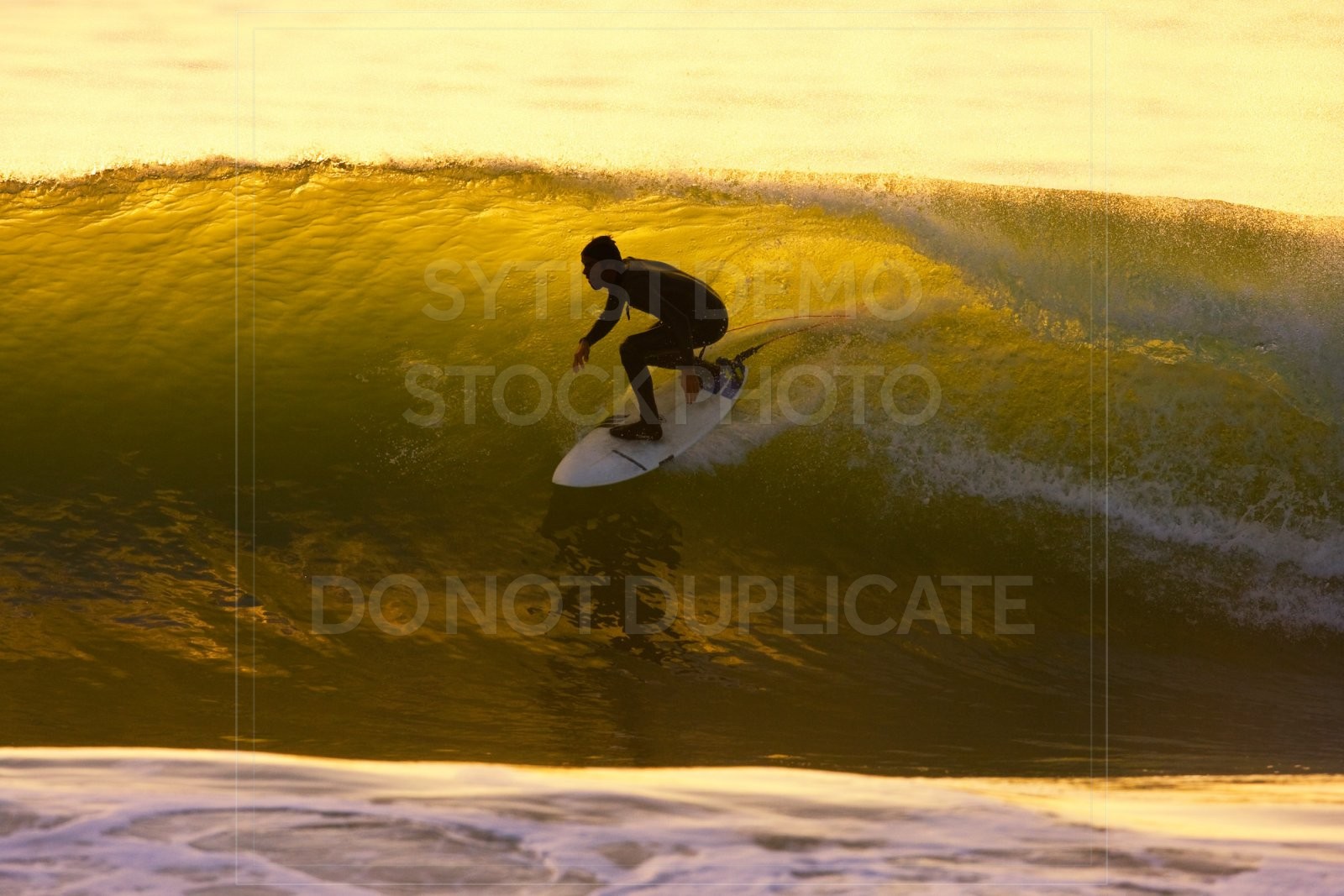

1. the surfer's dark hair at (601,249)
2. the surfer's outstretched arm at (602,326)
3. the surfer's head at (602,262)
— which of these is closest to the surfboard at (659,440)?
the surfer's outstretched arm at (602,326)

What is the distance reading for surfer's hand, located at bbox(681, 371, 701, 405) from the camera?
19.5 feet

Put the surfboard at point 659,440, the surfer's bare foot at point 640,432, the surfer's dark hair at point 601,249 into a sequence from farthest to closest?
the surfer's bare foot at point 640,432 → the surfboard at point 659,440 → the surfer's dark hair at point 601,249

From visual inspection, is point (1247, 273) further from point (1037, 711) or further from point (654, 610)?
point (654, 610)

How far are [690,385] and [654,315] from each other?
435 mm

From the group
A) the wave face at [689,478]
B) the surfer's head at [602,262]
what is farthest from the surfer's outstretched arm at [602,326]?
the wave face at [689,478]

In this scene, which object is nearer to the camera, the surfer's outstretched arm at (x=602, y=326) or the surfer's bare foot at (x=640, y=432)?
the surfer's outstretched arm at (x=602, y=326)

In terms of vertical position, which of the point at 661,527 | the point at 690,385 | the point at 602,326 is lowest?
the point at 661,527

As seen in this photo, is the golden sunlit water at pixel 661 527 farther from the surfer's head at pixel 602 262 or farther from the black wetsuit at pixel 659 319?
the surfer's head at pixel 602 262

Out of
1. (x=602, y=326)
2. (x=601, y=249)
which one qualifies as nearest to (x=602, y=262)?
(x=601, y=249)

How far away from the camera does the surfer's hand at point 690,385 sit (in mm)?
5945

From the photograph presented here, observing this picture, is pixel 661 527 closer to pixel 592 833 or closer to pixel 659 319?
pixel 659 319

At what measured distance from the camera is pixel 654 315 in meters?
5.77

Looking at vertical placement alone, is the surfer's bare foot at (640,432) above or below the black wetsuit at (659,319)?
below

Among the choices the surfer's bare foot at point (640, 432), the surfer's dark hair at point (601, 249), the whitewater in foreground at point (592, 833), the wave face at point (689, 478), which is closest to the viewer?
the whitewater in foreground at point (592, 833)
